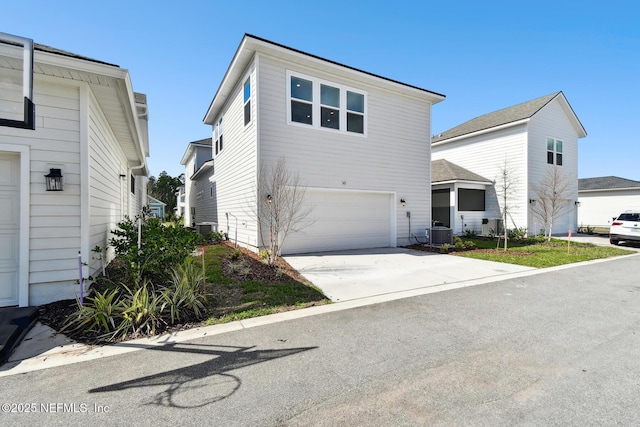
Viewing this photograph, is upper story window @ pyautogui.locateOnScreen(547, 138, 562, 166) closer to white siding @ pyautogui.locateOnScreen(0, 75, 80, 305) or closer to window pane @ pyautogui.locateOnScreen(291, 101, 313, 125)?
window pane @ pyautogui.locateOnScreen(291, 101, 313, 125)

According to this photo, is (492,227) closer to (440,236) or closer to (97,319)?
(440,236)

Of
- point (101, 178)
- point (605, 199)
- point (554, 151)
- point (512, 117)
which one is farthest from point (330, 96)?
point (605, 199)

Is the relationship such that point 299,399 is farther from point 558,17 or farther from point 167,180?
point 167,180

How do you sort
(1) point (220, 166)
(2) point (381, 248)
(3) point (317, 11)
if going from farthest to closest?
(1) point (220, 166), (2) point (381, 248), (3) point (317, 11)

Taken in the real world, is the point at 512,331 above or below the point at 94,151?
below

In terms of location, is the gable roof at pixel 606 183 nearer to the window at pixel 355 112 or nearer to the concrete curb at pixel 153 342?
the window at pixel 355 112

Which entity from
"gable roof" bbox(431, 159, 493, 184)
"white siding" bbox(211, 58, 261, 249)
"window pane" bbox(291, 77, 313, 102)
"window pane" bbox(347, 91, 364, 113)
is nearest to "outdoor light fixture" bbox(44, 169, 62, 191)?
"white siding" bbox(211, 58, 261, 249)

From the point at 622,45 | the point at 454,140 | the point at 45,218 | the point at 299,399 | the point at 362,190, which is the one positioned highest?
the point at 622,45

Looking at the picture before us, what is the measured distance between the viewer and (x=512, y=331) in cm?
387

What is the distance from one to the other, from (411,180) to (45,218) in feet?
36.7

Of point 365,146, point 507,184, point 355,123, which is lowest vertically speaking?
point 507,184

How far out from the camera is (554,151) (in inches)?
672

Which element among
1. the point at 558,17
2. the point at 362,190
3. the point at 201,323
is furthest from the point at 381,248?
the point at 558,17

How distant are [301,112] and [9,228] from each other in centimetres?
765
